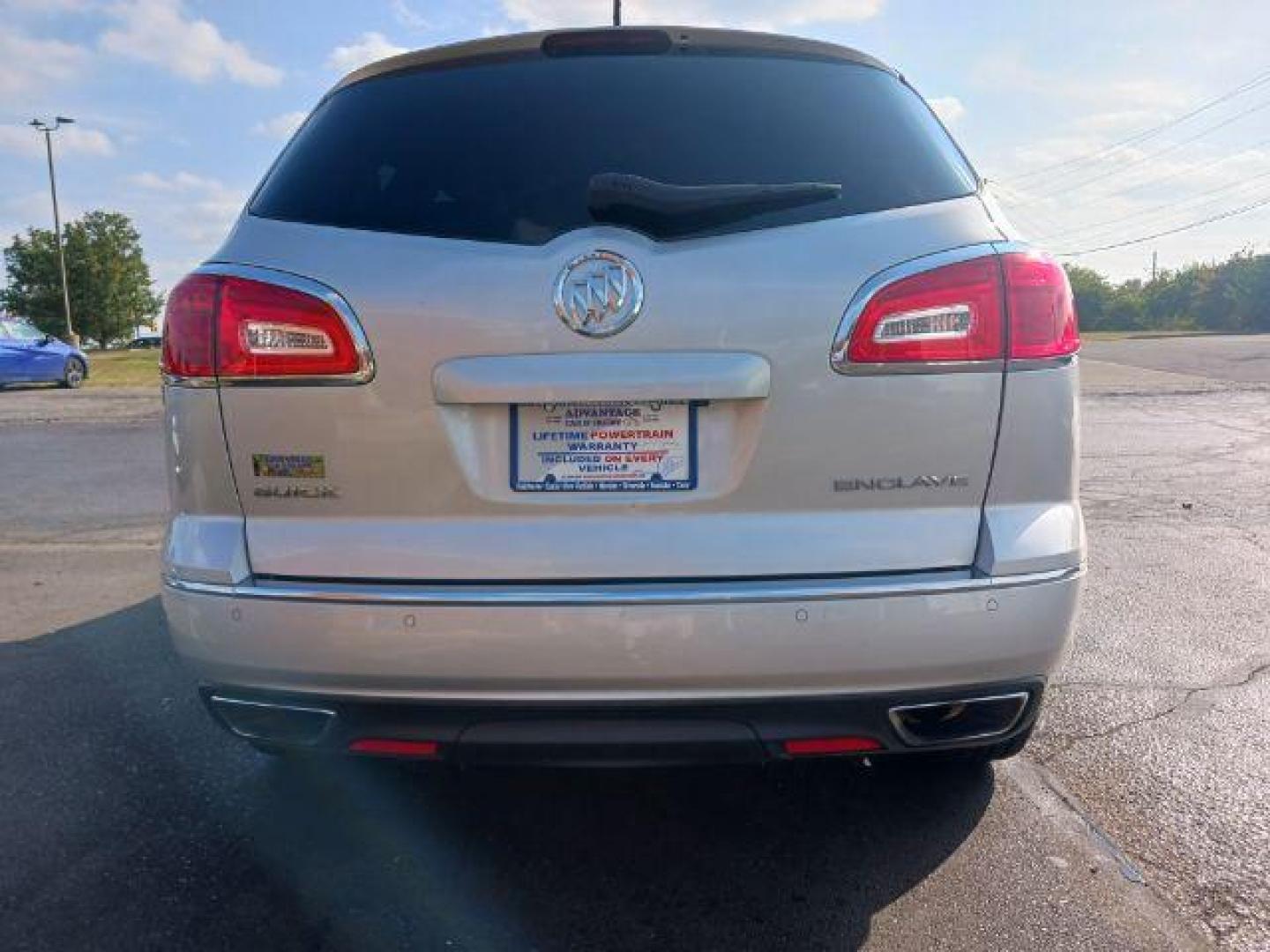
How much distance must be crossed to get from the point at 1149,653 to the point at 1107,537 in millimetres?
2228

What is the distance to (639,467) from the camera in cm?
202

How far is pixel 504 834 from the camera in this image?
8.73 feet

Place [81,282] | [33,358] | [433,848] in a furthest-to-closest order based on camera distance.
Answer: [81,282] → [33,358] → [433,848]

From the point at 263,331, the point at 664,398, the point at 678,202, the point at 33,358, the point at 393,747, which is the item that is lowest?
the point at 33,358

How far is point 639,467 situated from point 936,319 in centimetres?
67

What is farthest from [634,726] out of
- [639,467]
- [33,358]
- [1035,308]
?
[33,358]

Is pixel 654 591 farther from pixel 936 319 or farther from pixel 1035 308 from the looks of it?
pixel 1035 308

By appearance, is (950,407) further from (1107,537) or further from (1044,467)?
(1107,537)

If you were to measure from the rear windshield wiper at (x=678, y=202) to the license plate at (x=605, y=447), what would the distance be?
0.38 meters

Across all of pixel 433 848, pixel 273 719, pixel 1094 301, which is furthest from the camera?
pixel 1094 301

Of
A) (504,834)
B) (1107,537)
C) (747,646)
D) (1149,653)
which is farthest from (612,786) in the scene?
(1107,537)

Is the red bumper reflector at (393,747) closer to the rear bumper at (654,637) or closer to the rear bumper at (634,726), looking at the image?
the rear bumper at (634,726)

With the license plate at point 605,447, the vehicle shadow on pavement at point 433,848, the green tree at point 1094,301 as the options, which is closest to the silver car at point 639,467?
the license plate at point 605,447

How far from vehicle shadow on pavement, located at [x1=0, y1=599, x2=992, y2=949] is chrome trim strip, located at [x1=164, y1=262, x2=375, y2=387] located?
1.22 meters
